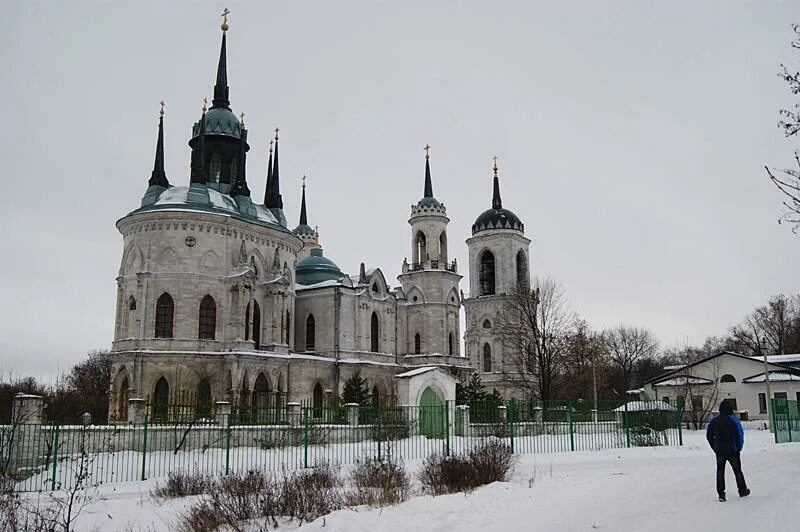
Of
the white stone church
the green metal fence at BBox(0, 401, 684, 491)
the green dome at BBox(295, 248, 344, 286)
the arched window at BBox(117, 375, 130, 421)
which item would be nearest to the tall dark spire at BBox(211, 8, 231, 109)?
the white stone church

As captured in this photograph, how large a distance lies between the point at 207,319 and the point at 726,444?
2791cm

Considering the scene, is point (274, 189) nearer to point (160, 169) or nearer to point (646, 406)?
point (160, 169)

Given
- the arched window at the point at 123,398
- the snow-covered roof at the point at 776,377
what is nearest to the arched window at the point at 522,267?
the snow-covered roof at the point at 776,377

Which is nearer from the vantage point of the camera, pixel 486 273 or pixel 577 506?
pixel 577 506

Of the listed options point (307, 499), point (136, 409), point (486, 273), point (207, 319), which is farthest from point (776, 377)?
point (307, 499)

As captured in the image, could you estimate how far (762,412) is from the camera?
1683 inches

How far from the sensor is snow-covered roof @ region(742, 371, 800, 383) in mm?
41606

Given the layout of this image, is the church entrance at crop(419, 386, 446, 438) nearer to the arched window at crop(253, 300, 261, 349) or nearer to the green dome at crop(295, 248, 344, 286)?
the arched window at crop(253, 300, 261, 349)

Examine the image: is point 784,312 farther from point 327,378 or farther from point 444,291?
point 327,378

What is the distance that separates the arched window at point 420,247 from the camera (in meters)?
50.1

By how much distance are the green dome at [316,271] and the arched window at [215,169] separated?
7.63m

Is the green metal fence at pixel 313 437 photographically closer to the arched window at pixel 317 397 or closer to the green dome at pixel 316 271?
the arched window at pixel 317 397

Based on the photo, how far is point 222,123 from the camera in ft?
137

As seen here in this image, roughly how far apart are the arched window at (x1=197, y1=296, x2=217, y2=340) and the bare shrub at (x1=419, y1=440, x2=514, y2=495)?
21.9 m
